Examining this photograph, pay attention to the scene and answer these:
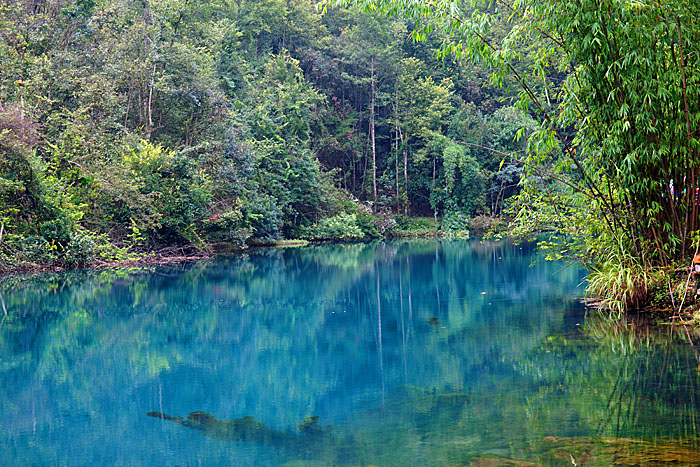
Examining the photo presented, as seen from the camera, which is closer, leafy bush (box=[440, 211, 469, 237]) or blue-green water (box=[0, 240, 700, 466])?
blue-green water (box=[0, 240, 700, 466])

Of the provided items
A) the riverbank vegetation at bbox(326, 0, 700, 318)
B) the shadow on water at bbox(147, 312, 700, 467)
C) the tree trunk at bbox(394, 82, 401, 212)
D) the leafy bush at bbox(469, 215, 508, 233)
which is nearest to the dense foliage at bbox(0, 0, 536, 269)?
the tree trunk at bbox(394, 82, 401, 212)

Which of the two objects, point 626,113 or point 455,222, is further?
point 455,222

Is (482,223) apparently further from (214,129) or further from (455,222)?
(214,129)

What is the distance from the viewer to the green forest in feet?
24.2

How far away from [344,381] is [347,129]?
105 feet

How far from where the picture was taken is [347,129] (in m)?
36.9

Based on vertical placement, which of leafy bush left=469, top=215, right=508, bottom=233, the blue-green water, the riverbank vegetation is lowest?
the blue-green water

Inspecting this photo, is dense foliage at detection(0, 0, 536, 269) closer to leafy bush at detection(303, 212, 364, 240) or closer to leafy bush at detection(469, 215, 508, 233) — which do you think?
leafy bush at detection(303, 212, 364, 240)

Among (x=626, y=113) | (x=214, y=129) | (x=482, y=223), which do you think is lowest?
(x=482, y=223)

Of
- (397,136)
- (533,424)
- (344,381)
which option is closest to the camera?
(533,424)

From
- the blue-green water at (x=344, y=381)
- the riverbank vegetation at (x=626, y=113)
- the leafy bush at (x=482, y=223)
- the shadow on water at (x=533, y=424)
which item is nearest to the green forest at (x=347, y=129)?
the riverbank vegetation at (x=626, y=113)

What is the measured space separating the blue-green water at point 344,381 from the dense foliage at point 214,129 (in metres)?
3.30

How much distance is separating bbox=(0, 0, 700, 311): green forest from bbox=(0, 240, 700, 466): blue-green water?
5.62 feet

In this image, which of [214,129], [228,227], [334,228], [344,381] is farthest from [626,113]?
[334,228]
